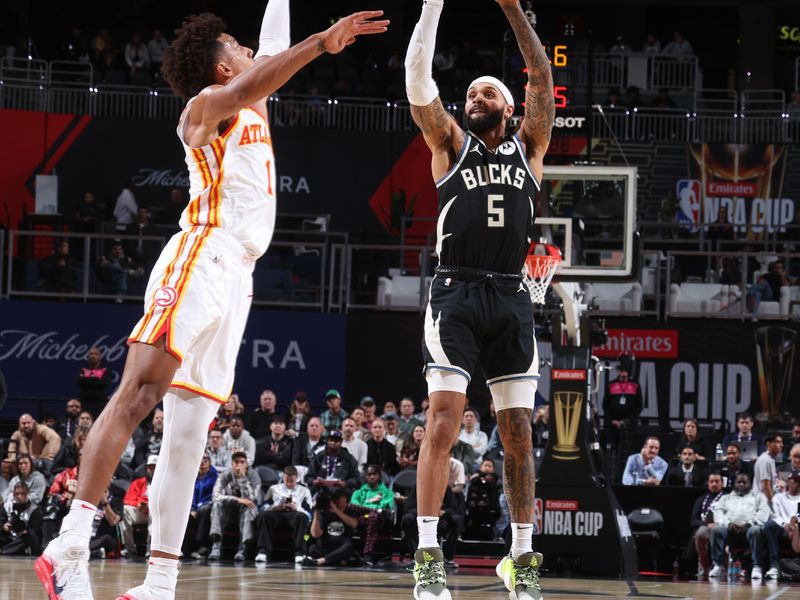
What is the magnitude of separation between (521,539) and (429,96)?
2.35 meters

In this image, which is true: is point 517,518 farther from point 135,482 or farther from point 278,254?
point 278,254

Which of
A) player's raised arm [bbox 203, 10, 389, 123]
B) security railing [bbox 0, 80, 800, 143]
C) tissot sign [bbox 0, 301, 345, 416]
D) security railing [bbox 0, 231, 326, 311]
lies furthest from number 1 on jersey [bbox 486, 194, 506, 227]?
security railing [bbox 0, 80, 800, 143]

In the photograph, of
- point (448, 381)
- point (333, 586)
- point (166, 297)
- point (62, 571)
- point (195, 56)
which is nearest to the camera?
point (62, 571)

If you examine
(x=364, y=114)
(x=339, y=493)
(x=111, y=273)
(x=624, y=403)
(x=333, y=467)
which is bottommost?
(x=339, y=493)

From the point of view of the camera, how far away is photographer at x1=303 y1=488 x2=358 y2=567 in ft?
51.6

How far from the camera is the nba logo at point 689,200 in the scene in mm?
26750

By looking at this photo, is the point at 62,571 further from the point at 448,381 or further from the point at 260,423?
the point at 260,423

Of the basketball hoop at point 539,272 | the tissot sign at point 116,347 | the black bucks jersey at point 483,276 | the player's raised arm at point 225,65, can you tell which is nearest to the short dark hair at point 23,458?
the tissot sign at point 116,347

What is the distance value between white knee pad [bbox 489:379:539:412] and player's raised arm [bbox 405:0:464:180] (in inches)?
45.7

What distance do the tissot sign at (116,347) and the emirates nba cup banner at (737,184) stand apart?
9.01 m

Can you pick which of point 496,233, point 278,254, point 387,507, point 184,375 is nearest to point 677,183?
point 278,254

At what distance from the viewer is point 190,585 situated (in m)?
9.79

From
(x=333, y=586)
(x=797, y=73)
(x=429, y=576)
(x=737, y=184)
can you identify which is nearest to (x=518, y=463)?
(x=429, y=576)

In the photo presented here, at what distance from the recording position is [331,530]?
52.2ft
